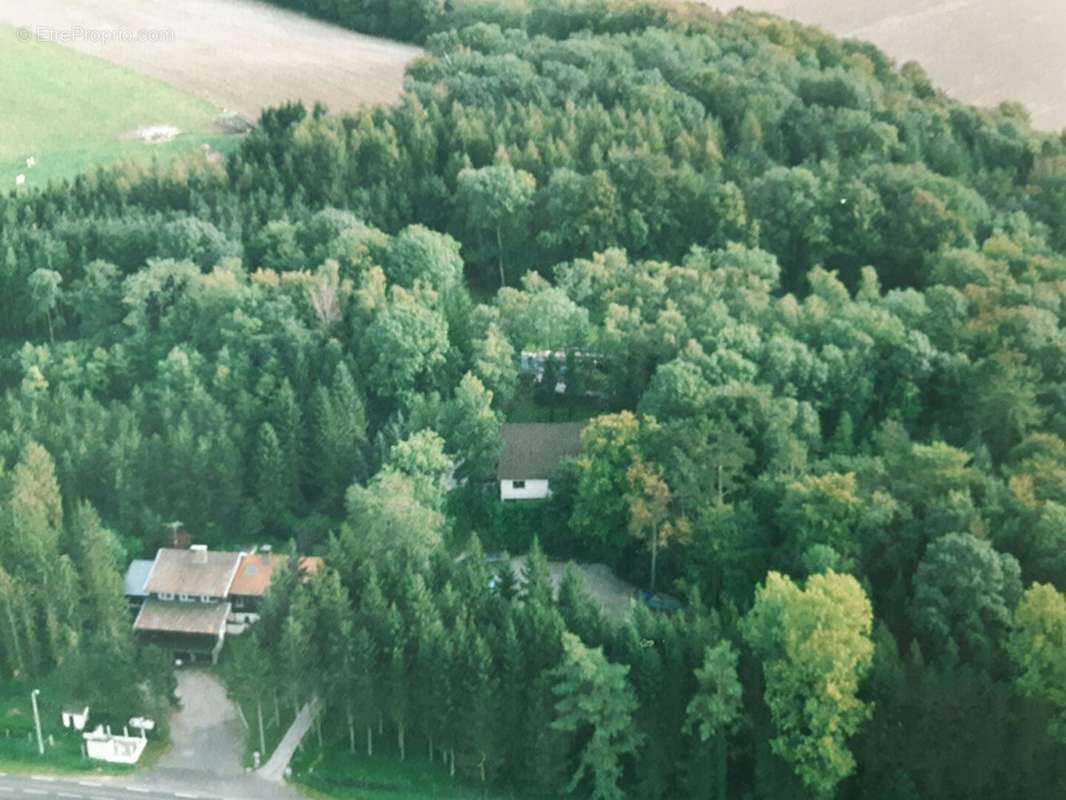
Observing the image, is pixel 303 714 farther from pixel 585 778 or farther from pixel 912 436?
pixel 912 436

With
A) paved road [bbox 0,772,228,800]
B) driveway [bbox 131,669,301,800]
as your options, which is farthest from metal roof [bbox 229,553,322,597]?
paved road [bbox 0,772,228,800]

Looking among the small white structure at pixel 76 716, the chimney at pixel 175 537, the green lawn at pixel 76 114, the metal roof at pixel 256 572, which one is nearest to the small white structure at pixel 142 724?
the small white structure at pixel 76 716

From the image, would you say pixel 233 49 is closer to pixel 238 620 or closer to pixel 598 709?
pixel 238 620

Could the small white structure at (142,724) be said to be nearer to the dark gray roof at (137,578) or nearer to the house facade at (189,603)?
the house facade at (189,603)

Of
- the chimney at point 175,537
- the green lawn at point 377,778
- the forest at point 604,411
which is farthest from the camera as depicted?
the chimney at point 175,537

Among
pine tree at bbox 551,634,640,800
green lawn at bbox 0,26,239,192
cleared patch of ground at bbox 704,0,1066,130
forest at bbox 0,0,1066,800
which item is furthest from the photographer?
green lawn at bbox 0,26,239,192

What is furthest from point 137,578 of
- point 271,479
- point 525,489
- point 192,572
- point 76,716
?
point 525,489

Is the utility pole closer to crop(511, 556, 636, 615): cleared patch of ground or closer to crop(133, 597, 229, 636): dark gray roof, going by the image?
crop(133, 597, 229, 636): dark gray roof
